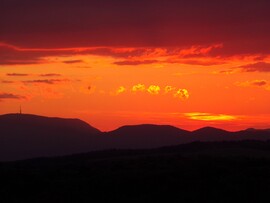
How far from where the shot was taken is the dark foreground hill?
29.1m

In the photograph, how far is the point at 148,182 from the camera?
31797 mm

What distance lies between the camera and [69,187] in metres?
31.5

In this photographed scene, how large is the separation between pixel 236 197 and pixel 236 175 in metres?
4.16

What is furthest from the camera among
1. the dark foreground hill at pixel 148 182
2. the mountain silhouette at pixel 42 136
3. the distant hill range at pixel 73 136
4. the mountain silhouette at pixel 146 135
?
the mountain silhouette at pixel 42 136

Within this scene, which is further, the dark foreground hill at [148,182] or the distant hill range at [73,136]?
the distant hill range at [73,136]

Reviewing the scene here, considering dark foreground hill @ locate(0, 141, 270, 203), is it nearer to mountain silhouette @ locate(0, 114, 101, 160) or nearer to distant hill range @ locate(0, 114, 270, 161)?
distant hill range @ locate(0, 114, 270, 161)

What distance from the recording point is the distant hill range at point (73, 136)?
10800 centimetres

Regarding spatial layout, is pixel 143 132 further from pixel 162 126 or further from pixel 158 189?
pixel 158 189

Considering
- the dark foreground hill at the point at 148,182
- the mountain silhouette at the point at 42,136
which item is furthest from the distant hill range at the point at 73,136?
the dark foreground hill at the point at 148,182

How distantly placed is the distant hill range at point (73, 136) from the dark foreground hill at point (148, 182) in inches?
2402

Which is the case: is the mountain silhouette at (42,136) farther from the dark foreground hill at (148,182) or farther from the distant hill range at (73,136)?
the dark foreground hill at (148,182)

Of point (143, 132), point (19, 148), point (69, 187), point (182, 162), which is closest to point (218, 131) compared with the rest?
point (143, 132)

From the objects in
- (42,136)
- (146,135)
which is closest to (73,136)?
(42,136)

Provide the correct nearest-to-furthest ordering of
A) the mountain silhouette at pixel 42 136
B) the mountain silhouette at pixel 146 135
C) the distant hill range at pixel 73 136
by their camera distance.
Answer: the distant hill range at pixel 73 136 → the mountain silhouette at pixel 146 135 → the mountain silhouette at pixel 42 136
